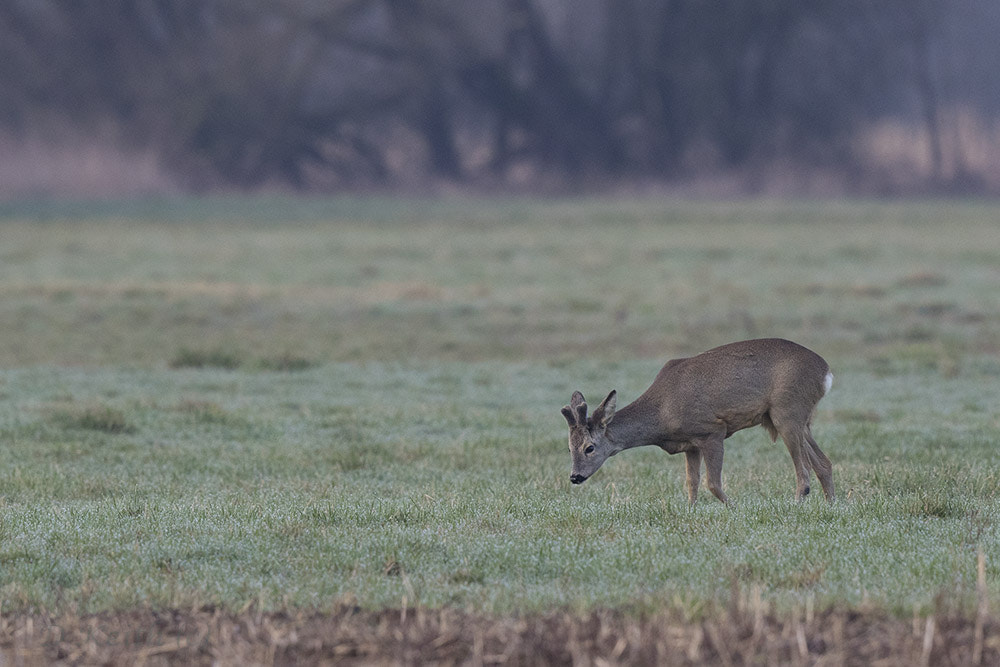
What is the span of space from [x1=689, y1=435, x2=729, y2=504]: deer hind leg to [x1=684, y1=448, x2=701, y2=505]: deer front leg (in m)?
0.10

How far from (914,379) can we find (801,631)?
47.8 ft

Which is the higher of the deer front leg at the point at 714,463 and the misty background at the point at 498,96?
the misty background at the point at 498,96

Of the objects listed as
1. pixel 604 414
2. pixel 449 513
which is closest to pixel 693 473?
pixel 604 414

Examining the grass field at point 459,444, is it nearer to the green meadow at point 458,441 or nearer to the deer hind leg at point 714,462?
the green meadow at point 458,441

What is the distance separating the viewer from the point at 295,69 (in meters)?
108

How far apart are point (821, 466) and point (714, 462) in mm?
851

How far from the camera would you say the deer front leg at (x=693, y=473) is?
11.3 m

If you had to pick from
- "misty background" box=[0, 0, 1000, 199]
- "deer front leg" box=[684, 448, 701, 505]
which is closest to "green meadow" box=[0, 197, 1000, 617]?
"deer front leg" box=[684, 448, 701, 505]

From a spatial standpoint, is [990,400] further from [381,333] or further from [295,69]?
[295,69]

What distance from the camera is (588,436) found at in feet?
38.0

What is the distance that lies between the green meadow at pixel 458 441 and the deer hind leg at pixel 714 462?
0.35m

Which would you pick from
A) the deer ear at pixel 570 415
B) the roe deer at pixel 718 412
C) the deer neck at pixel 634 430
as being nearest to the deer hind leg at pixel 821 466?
the roe deer at pixel 718 412

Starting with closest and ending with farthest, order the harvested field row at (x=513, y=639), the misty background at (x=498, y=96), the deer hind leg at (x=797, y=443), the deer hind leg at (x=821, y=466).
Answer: the harvested field row at (x=513, y=639) < the deer hind leg at (x=797, y=443) < the deer hind leg at (x=821, y=466) < the misty background at (x=498, y=96)

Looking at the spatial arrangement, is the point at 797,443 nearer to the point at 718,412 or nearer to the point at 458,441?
the point at 718,412
